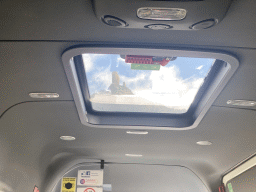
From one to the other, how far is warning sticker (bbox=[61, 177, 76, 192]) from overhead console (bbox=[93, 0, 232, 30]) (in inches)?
182

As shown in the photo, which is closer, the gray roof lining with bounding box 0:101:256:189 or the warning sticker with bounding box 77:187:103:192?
the gray roof lining with bounding box 0:101:256:189

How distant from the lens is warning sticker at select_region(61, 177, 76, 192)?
5641mm

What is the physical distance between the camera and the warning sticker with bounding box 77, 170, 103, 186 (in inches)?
221

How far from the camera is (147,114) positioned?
3.45 m

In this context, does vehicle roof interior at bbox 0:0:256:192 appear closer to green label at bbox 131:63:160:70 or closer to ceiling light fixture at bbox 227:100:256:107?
ceiling light fixture at bbox 227:100:256:107

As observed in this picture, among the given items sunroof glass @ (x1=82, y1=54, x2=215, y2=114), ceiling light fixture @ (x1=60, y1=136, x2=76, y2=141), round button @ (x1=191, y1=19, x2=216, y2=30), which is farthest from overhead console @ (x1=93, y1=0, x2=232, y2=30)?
ceiling light fixture @ (x1=60, y1=136, x2=76, y2=141)

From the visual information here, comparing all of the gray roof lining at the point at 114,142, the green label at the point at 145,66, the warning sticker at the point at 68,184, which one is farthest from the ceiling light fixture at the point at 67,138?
the green label at the point at 145,66

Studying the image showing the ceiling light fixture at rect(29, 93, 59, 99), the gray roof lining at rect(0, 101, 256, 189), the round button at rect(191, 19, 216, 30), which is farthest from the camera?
the gray roof lining at rect(0, 101, 256, 189)

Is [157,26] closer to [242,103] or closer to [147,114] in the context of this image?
[242,103]

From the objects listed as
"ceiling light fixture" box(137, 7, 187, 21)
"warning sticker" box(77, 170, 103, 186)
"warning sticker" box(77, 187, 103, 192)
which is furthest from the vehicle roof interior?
"warning sticker" box(77, 187, 103, 192)

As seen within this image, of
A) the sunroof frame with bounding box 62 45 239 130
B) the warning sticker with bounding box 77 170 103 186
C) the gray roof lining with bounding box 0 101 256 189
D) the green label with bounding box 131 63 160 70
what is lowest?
the warning sticker with bounding box 77 170 103 186

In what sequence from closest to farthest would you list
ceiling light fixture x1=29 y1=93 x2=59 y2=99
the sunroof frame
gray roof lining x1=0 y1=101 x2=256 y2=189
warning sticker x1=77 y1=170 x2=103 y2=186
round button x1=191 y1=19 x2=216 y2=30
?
1. round button x1=191 y1=19 x2=216 y2=30
2. the sunroof frame
3. ceiling light fixture x1=29 y1=93 x2=59 y2=99
4. gray roof lining x1=0 y1=101 x2=256 y2=189
5. warning sticker x1=77 y1=170 x2=103 y2=186

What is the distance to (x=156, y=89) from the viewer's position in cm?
282

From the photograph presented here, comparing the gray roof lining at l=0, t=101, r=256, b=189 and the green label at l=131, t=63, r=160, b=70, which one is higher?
the green label at l=131, t=63, r=160, b=70
